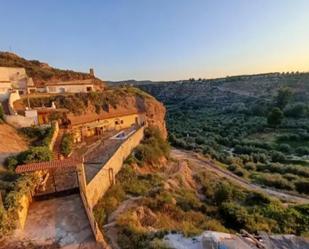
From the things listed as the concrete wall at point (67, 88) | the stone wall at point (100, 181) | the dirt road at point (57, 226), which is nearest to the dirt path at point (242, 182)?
the stone wall at point (100, 181)

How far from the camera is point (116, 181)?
56.4 ft

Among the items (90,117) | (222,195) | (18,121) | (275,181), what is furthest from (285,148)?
(18,121)

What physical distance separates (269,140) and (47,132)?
130 feet

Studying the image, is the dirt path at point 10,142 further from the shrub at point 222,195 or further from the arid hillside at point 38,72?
the arid hillside at point 38,72

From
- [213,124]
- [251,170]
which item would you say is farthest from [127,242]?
[213,124]

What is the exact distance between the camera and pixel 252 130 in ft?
180

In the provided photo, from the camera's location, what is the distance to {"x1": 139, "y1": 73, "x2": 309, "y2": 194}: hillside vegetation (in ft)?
104

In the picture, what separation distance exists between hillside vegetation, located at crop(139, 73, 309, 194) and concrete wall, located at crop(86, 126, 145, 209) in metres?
14.1

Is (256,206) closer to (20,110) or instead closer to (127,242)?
(127,242)

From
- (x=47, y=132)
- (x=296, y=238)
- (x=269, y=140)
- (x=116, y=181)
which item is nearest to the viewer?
(x=296, y=238)

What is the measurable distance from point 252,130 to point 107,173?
44.4 metres

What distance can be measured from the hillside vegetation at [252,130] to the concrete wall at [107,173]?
554 inches

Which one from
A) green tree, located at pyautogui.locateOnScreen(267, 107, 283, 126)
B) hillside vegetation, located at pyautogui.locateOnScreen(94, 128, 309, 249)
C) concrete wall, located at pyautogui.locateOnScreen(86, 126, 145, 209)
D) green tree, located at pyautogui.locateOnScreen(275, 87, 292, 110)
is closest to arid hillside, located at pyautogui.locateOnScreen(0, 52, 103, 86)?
concrete wall, located at pyautogui.locateOnScreen(86, 126, 145, 209)

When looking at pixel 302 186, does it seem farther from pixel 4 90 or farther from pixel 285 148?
pixel 4 90
